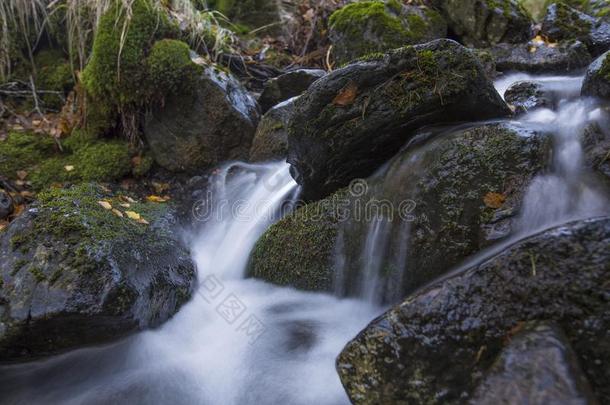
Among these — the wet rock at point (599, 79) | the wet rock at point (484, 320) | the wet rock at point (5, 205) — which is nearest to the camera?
the wet rock at point (484, 320)

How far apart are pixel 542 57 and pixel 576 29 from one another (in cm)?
86

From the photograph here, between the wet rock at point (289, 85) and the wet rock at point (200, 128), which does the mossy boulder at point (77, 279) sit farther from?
the wet rock at point (289, 85)

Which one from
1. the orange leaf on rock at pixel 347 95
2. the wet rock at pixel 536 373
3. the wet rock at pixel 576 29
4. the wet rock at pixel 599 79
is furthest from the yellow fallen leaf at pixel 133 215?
the wet rock at pixel 576 29

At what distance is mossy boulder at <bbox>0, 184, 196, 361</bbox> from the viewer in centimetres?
242

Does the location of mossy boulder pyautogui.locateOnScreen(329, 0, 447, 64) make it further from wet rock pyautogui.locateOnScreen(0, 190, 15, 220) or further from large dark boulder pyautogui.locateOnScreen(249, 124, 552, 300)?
wet rock pyautogui.locateOnScreen(0, 190, 15, 220)

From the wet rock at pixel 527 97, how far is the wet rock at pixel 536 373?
7.19 feet

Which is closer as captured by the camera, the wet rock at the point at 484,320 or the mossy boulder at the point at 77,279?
the wet rock at the point at 484,320

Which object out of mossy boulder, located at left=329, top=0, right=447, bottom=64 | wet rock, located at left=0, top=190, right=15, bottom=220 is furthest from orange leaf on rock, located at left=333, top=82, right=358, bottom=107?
wet rock, located at left=0, top=190, right=15, bottom=220

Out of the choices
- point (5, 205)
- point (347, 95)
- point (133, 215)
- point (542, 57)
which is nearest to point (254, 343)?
point (133, 215)

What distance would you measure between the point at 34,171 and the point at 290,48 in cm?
413

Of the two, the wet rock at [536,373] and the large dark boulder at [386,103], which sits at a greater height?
the large dark boulder at [386,103]

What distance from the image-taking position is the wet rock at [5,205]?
3791mm

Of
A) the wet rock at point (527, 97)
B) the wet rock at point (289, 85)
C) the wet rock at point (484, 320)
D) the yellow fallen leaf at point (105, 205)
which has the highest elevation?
the wet rock at point (527, 97)

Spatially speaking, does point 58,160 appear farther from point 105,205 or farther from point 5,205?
point 105,205
